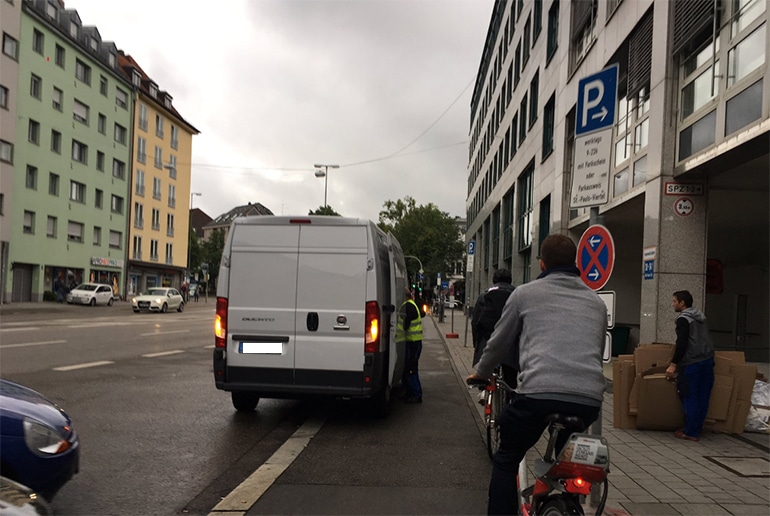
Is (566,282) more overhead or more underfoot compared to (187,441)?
more overhead

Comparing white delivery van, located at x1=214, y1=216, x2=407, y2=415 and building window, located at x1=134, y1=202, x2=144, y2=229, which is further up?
building window, located at x1=134, y1=202, x2=144, y2=229

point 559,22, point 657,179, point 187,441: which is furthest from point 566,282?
point 559,22

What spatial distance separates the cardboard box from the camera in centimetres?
714

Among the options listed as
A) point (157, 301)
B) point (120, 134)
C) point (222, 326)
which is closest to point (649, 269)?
point (222, 326)

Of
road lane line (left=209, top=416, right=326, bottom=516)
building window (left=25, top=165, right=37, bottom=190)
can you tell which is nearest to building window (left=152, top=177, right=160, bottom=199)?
building window (left=25, top=165, right=37, bottom=190)

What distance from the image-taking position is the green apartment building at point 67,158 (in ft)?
123

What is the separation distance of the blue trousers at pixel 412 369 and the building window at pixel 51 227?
125 ft

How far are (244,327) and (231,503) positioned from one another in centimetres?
282

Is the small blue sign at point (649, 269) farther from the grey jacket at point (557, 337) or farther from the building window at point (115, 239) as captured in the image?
the building window at point (115, 239)

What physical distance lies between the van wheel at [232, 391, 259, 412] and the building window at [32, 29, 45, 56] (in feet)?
128

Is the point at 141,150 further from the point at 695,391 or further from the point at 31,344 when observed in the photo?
the point at 695,391

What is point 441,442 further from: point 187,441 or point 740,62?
point 740,62

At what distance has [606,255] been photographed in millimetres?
4688

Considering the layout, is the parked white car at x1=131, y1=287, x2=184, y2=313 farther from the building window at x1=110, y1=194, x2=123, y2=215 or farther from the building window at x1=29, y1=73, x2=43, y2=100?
the building window at x1=110, y1=194, x2=123, y2=215
